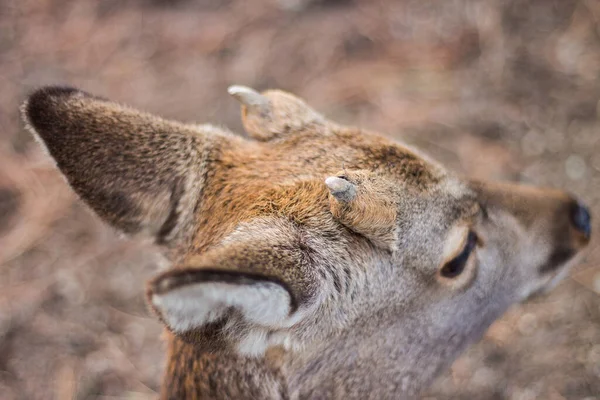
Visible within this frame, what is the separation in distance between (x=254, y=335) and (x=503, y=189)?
4.78ft

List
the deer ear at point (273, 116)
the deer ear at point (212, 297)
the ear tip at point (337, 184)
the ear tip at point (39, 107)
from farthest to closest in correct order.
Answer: the deer ear at point (273, 116)
the ear tip at point (39, 107)
the ear tip at point (337, 184)
the deer ear at point (212, 297)

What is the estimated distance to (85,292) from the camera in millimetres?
4484

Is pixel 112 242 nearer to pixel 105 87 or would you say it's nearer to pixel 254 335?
pixel 105 87

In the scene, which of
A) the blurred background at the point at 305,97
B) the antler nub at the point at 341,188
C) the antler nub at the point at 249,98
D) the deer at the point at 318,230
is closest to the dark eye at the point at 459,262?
the deer at the point at 318,230

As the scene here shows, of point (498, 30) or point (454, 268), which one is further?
point (498, 30)

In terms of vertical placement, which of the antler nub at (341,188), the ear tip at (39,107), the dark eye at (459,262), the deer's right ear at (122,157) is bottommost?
the dark eye at (459,262)

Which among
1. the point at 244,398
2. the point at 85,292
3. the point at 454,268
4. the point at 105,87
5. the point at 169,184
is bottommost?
the point at 85,292

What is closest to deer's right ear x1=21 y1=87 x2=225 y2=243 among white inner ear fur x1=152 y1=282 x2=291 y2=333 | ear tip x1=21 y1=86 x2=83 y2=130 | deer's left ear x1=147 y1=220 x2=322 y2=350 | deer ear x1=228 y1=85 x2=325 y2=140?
ear tip x1=21 y1=86 x2=83 y2=130

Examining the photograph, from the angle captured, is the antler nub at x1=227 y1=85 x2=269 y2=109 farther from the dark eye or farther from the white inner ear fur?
the white inner ear fur

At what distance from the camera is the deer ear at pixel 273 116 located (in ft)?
8.55

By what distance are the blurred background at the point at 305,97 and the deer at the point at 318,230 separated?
88cm

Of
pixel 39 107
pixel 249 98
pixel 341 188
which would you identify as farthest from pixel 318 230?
pixel 39 107

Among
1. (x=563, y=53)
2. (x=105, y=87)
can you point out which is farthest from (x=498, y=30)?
(x=105, y=87)

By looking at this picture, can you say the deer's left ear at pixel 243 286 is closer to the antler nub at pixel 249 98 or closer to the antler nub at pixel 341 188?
the antler nub at pixel 341 188
